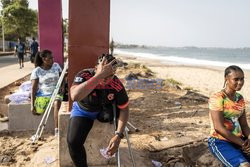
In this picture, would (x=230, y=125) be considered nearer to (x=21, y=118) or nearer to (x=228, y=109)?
(x=228, y=109)

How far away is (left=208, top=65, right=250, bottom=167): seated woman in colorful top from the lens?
3328 mm

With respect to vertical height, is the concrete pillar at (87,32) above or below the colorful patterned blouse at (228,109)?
above

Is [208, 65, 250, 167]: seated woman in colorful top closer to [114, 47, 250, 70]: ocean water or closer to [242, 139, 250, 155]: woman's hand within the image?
[242, 139, 250, 155]: woman's hand

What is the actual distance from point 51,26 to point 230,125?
5.23 meters

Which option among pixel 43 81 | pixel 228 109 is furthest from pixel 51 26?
pixel 228 109

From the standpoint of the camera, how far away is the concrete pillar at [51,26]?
751cm

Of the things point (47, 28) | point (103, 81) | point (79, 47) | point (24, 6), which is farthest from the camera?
point (24, 6)

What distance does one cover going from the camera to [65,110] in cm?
455

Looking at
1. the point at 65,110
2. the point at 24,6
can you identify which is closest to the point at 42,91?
the point at 65,110

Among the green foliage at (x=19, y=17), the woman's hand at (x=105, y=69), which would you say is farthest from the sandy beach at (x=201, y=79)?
the green foliage at (x=19, y=17)

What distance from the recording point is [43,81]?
6.06 metres

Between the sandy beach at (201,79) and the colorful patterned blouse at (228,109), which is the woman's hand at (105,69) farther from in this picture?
the sandy beach at (201,79)

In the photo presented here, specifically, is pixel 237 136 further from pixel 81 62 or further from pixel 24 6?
pixel 24 6

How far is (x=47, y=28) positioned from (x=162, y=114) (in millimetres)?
3223
